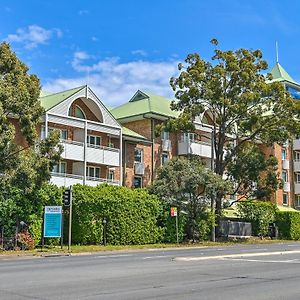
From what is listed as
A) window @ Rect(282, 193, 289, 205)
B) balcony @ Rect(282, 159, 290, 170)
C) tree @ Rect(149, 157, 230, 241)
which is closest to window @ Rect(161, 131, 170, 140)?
tree @ Rect(149, 157, 230, 241)

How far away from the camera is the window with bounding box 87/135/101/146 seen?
49491 millimetres

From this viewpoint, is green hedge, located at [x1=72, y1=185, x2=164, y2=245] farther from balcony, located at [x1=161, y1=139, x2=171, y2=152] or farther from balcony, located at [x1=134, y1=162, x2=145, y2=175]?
balcony, located at [x1=161, y1=139, x2=171, y2=152]

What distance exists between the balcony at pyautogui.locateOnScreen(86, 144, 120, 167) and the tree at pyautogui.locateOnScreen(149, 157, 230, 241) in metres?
6.02

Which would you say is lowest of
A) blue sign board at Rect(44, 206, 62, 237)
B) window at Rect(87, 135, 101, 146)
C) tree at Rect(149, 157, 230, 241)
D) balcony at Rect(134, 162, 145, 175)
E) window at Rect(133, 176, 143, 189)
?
blue sign board at Rect(44, 206, 62, 237)

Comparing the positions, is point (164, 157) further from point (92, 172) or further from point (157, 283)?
Result: point (157, 283)

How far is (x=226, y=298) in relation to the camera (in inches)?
428

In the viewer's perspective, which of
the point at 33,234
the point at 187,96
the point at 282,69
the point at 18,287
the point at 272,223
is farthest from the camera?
the point at 282,69

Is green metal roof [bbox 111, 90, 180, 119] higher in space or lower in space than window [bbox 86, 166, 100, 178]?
higher

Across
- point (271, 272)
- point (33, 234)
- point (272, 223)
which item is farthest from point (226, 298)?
point (272, 223)

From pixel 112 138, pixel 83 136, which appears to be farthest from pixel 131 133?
pixel 83 136

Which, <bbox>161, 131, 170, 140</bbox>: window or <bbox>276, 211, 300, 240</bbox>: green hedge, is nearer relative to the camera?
<bbox>276, 211, 300, 240</bbox>: green hedge

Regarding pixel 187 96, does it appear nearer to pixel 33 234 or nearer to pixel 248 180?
pixel 248 180

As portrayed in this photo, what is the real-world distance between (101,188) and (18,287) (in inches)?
997

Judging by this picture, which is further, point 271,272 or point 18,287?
point 271,272
